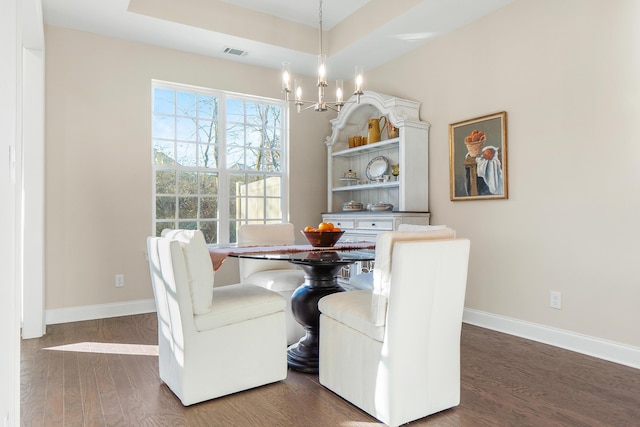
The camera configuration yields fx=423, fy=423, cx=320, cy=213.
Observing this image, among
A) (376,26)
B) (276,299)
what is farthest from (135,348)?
(376,26)

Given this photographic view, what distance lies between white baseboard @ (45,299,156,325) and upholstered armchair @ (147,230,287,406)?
193cm

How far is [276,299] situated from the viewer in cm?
246

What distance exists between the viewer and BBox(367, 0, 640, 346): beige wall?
2852 mm

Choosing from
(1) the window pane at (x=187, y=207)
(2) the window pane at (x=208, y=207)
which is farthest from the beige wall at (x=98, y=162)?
(2) the window pane at (x=208, y=207)

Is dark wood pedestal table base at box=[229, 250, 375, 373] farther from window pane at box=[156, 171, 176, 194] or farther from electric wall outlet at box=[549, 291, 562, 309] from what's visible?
window pane at box=[156, 171, 176, 194]

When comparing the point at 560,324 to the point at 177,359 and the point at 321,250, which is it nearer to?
the point at 321,250

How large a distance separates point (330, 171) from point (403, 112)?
48.6 inches

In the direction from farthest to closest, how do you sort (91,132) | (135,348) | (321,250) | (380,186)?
(380,186) < (91,132) < (135,348) < (321,250)

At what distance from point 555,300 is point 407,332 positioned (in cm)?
190

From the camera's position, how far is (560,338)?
3.17 metres

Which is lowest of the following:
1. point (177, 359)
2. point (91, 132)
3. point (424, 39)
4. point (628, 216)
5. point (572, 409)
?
point (572, 409)

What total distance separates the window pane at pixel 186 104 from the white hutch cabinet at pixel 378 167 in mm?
1612

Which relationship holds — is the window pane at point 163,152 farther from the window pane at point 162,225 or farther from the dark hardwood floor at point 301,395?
the dark hardwood floor at point 301,395

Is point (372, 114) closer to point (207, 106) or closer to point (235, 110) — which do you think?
point (235, 110)
